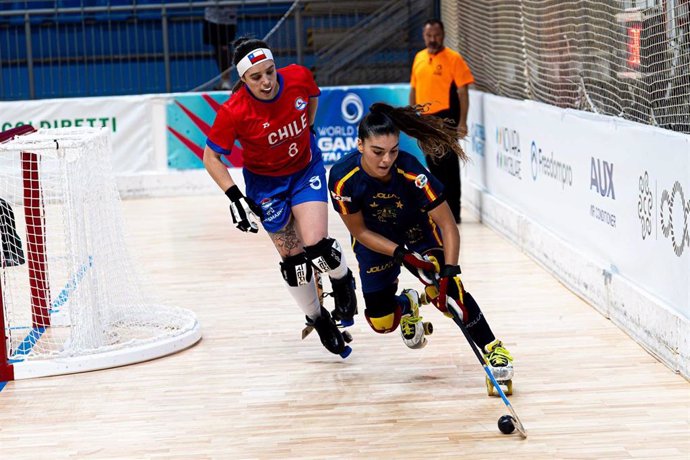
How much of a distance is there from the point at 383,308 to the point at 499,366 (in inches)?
29.6

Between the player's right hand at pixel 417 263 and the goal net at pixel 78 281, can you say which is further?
the goal net at pixel 78 281

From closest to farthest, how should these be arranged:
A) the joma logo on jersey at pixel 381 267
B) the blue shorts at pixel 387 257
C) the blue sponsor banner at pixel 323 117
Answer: the blue shorts at pixel 387 257, the joma logo on jersey at pixel 381 267, the blue sponsor banner at pixel 323 117

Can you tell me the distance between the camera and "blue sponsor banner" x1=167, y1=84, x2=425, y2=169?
12414mm

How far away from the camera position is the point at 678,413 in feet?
14.6

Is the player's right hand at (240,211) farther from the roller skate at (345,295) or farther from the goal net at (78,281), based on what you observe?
the goal net at (78,281)

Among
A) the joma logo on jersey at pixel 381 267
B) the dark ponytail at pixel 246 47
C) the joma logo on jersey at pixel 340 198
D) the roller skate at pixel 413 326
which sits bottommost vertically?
the roller skate at pixel 413 326

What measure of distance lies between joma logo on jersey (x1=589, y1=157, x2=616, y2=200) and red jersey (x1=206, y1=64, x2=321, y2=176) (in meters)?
1.78

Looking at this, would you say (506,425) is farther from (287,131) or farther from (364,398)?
(287,131)

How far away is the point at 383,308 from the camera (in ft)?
17.3

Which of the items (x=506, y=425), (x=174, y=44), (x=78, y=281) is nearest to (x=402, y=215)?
(x=506, y=425)

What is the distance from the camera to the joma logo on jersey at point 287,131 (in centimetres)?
544

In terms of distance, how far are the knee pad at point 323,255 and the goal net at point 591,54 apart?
185 centimetres

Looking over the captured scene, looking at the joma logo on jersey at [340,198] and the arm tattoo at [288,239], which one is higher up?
the joma logo on jersey at [340,198]

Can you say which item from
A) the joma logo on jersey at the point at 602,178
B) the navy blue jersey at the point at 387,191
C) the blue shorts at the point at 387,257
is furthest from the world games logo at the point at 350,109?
the navy blue jersey at the point at 387,191
